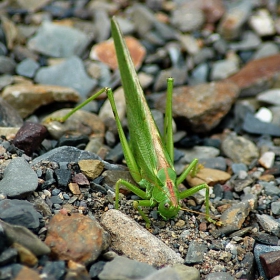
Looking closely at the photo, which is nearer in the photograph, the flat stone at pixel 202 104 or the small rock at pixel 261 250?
the small rock at pixel 261 250

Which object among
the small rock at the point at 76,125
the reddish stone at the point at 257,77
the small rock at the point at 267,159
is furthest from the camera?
the reddish stone at the point at 257,77

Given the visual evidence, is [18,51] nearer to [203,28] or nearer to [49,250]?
[203,28]

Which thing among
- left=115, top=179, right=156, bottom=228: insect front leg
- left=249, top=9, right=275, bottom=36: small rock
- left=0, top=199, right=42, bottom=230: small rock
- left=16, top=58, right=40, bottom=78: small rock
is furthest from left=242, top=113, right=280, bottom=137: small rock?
left=0, top=199, right=42, bottom=230: small rock

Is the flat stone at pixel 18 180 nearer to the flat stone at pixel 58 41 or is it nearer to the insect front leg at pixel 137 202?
the insect front leg at pixel 137 202

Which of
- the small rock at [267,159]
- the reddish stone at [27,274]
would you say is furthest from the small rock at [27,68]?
the reddish stone at [27,274]

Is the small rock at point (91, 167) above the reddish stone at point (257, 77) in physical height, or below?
above

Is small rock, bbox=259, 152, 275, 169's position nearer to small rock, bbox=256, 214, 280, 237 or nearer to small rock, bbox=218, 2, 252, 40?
small rock, bbox=256, 214, 280, 237

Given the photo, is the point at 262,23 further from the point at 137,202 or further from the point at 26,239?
the point at 26,239
